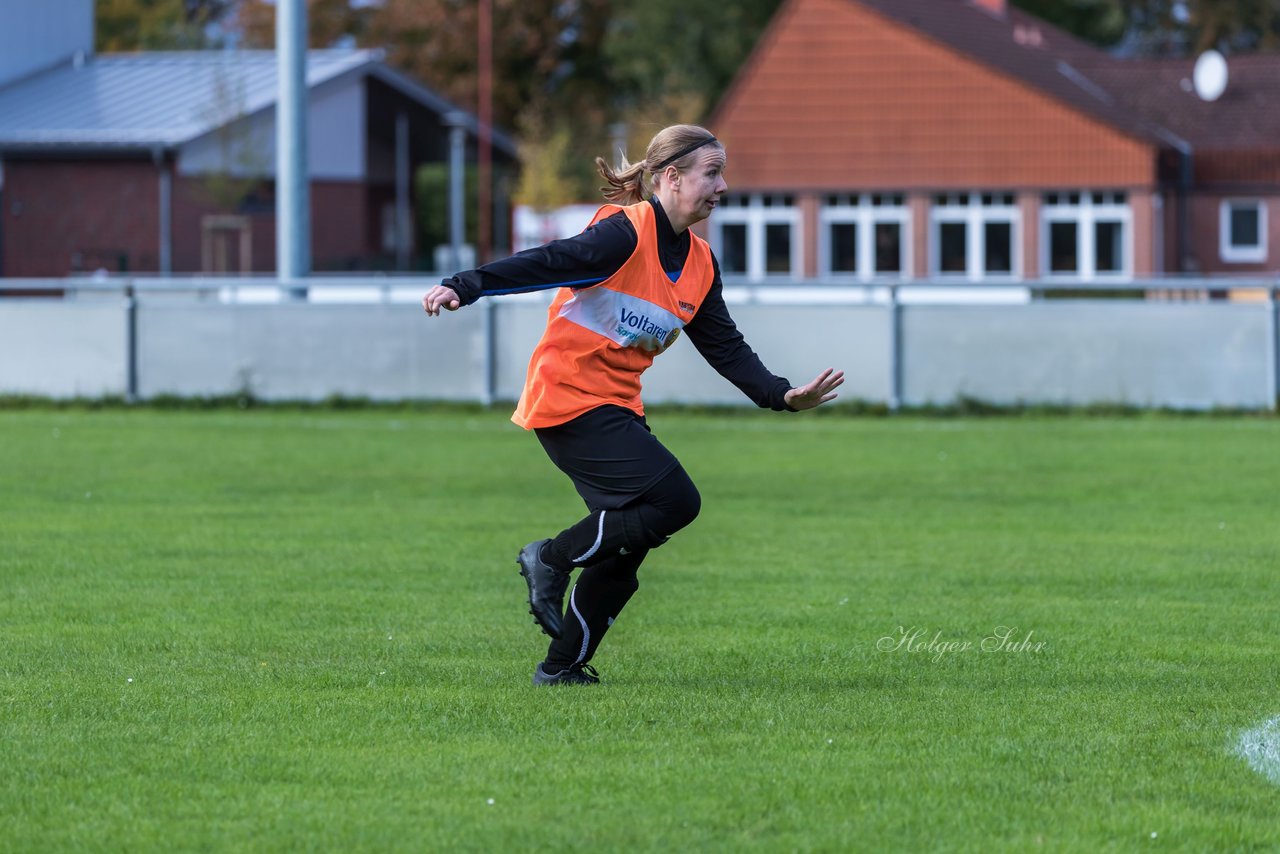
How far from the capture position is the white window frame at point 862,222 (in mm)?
47750

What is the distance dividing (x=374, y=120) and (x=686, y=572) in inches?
1644

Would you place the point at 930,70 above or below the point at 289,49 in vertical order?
above

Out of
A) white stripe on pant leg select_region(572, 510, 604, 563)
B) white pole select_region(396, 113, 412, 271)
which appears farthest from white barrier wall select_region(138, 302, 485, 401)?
white pole select_region(396, 113, 412, 271)

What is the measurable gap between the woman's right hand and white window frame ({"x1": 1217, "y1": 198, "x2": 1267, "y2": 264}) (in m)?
43.9

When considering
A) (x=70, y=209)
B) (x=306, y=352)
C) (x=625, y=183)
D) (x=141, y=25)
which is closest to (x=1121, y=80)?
(x=70, y=209)

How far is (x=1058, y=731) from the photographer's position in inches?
236

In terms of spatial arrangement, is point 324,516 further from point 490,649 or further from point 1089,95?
point 1089,95

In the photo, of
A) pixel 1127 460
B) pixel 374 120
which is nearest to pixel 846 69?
pixel 374 120

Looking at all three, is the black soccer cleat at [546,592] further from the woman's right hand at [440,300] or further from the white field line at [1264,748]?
the white field line at [1264,748]

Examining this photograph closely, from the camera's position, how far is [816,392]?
6555 mm

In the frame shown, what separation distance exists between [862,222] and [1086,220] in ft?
16.8

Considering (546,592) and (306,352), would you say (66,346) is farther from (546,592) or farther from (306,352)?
(546,592)

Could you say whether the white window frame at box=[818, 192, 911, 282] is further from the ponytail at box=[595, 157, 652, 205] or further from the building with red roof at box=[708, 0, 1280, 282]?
the ponytail at box=[595, 157, 652, 205]

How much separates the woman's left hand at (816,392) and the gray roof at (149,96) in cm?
3741
